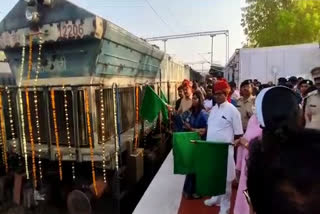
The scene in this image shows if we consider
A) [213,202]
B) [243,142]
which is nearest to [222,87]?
[243,142]

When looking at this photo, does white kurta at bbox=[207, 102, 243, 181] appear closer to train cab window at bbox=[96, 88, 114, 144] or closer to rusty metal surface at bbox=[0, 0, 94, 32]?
train cab window at bbox=[96, 88, 114, 144]

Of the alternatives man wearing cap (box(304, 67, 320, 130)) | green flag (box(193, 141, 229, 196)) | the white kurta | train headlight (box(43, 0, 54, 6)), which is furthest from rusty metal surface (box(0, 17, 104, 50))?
man wearing cap (box(304, 67, 320, 130))

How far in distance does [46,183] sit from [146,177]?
2133mm

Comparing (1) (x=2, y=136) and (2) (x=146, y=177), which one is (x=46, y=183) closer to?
(1) (x=2, y=136)

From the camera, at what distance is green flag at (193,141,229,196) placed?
345 centimetres

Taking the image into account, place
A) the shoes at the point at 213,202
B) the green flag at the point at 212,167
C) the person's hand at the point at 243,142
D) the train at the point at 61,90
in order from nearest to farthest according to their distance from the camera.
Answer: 1. the person's hand at the point at 243,142
2. the green flag at the point at 212,167
3. the shoes at the point at 213,202
4. the train at the point at 61,90

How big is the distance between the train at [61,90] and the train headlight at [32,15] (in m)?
0.01

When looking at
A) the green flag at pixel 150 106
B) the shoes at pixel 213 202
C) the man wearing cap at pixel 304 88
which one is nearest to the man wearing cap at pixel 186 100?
the green flag at pixel 150 106

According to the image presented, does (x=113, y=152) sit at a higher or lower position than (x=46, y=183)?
higher

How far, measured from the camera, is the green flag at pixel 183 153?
13.2 ft

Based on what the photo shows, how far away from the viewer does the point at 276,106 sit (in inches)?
48.4

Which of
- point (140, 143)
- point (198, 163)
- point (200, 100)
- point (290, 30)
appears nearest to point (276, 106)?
point (198, 163)

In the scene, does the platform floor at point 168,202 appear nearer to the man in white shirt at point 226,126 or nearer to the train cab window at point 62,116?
the man in white shirt at point 226,126

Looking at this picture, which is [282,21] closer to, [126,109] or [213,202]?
[126,109]
